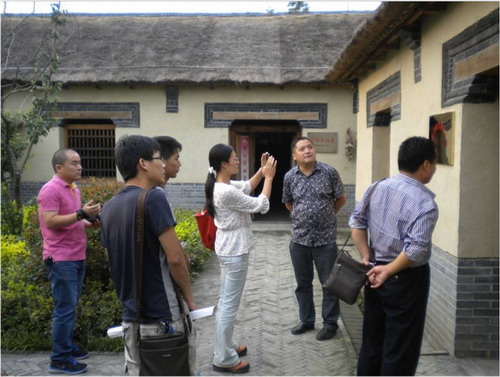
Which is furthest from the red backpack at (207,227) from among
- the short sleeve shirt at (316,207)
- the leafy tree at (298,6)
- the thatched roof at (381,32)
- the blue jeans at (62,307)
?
the leafy tree at (298,6)

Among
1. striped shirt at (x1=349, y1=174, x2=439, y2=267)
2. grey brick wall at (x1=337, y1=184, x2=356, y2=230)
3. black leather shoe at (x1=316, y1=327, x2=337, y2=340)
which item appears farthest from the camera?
grey brick wall at (x1=337, y1=184, x2=356, y2=230)

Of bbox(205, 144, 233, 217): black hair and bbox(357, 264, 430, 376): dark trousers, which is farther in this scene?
bbox(205, 144, 233, 217): black hair

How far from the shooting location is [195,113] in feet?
39.6

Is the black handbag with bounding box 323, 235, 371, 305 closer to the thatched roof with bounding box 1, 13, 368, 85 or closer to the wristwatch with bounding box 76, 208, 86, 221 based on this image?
the wristwatch with bounding box 76, 208, 86, 221

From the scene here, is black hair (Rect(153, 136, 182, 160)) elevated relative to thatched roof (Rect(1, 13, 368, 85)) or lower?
lower

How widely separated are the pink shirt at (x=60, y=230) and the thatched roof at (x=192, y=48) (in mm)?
7885

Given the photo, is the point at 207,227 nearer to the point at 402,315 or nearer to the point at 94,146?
the point at 402,315

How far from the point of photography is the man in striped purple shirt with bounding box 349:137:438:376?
9.68 feet

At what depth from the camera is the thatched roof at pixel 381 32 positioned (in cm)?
484

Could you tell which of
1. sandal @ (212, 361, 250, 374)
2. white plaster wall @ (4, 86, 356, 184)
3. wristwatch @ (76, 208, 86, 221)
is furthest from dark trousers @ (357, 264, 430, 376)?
white plaster wall @ (4, 86, 356, 184)

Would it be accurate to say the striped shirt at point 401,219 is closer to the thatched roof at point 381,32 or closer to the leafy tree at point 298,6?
the thatched roof at point 381,32

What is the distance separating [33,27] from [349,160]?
31.4 feet

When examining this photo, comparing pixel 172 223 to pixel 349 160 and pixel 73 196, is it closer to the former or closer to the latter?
pixel 73 196

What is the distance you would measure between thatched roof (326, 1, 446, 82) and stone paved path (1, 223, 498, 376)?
3.23m
